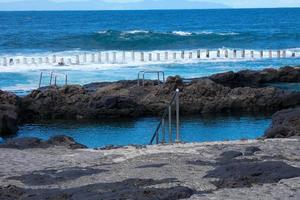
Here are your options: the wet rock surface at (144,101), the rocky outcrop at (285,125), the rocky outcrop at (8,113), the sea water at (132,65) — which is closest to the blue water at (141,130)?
the sea water at (132,65)

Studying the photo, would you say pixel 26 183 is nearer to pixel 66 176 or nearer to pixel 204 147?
pixel 66 176

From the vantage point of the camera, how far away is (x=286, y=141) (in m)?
12.4

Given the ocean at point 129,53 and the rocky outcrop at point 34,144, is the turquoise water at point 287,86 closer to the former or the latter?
the ocean at point 129,53

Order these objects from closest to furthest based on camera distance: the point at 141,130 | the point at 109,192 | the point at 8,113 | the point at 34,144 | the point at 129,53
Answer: the point at 109,192 < the point at 34,144 < the point at 141,130 < the point at 8,113 < the point at 129,53

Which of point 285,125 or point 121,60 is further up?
point 285,125

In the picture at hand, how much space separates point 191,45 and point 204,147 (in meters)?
50.9

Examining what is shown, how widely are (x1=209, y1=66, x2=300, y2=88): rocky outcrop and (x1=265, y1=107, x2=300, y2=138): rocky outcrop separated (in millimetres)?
11694

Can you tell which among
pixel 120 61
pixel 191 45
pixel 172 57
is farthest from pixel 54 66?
pixel 191 45

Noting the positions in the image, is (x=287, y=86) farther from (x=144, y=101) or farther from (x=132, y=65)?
(x=132, y=65)

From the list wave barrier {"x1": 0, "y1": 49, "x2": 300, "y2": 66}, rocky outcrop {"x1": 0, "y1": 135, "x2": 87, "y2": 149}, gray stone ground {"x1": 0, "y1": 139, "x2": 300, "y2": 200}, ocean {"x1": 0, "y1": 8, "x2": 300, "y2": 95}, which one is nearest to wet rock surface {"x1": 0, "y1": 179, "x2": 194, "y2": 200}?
gray stone ground {"x1": 0, "y1": 139, "x2": 300, "y2": 200}

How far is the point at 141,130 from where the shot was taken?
2041cm

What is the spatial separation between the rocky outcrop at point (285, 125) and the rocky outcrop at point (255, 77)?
11694 millimetres

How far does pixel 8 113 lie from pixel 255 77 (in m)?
13.6

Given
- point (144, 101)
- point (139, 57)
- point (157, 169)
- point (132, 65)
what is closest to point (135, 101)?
point (144, 101)
